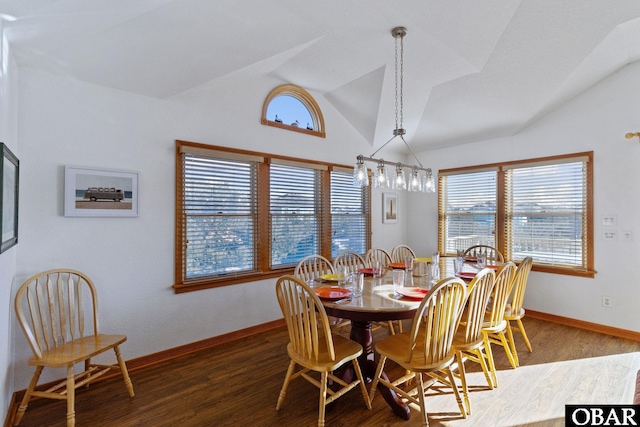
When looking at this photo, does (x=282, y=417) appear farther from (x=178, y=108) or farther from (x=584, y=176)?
(x=584, y=176)

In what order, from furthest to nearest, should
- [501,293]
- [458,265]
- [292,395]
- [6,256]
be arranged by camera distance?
[458,265]
[501,293]
[292,395]
[6,256]

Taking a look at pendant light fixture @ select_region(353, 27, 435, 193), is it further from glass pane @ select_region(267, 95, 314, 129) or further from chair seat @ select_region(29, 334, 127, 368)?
chair seat @ select_region(29, 334, 127, 368)

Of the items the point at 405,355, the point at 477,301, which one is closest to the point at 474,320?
the point at 477,301

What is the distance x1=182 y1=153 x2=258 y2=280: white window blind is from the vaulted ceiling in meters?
0.83

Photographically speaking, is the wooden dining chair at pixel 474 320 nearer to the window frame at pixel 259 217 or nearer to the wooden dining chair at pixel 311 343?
the wooden dining chair at pixel 311 343

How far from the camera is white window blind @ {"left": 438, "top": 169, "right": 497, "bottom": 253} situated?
474 cm

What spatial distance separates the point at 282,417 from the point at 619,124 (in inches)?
180

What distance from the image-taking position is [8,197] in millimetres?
1938

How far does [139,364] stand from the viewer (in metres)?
2.91

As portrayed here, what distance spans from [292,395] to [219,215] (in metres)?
1.92

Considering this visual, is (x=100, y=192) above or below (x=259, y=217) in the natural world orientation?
above

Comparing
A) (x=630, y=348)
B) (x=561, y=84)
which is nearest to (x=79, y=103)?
(x=561, y=84)

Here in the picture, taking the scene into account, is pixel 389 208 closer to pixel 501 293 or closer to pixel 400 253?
pixel 400 253

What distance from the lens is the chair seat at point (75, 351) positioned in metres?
2.08
